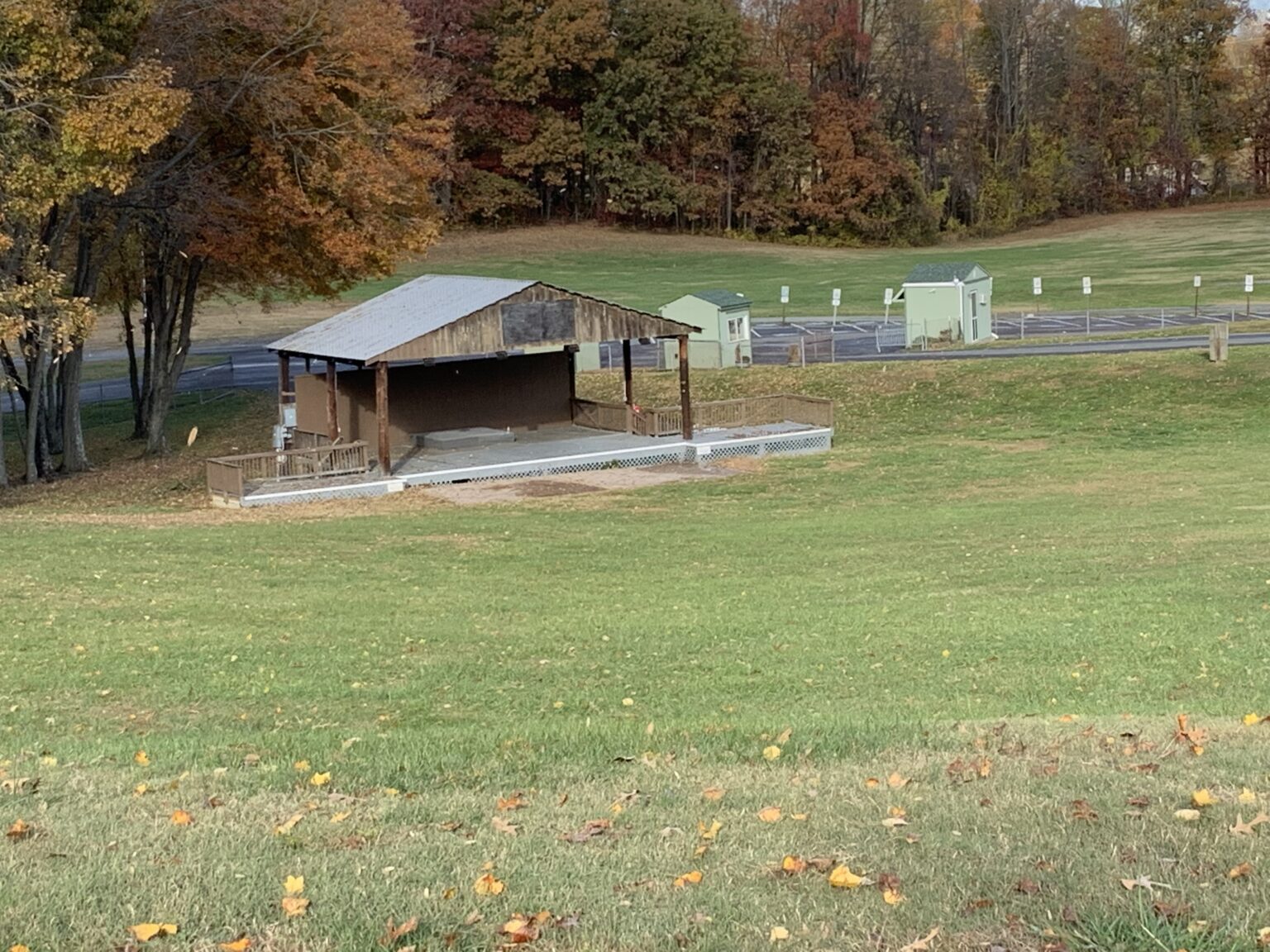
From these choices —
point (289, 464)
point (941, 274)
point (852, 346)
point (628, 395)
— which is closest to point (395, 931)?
point (289, 464)

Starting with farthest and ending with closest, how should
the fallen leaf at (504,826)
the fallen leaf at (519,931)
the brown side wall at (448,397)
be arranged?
the brown side wall at (448,397), the fallen leaf at (504,826), the fallen leaf at (519,931)

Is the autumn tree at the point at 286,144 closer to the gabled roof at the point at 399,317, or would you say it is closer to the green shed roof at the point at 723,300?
the gabled roof at the point at 399,317

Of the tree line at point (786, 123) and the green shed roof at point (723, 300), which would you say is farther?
the green shed roof at point (723, 300)

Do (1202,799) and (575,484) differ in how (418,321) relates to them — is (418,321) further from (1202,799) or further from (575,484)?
(1202,799)

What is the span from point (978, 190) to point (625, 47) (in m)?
28.7

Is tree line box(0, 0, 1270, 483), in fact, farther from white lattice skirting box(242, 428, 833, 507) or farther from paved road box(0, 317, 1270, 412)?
white lattice skirting box(242, 428, 833, 507)

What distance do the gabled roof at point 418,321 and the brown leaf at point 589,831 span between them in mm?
24751

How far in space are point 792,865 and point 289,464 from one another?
88.2ft

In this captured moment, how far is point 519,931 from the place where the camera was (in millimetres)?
5414

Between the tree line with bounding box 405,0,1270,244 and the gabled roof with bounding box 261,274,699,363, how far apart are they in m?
56.7

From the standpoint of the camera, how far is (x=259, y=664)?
1352 centimetres

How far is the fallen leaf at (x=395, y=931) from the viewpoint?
5.41m

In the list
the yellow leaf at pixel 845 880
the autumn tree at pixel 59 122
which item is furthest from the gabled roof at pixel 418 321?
the yellow leaf at pixel 845 880

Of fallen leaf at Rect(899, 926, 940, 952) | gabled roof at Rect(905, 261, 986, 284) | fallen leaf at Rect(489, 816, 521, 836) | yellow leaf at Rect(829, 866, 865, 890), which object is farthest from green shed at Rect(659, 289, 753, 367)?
fallen leaf at Rect(899, 926, 940, 952)
